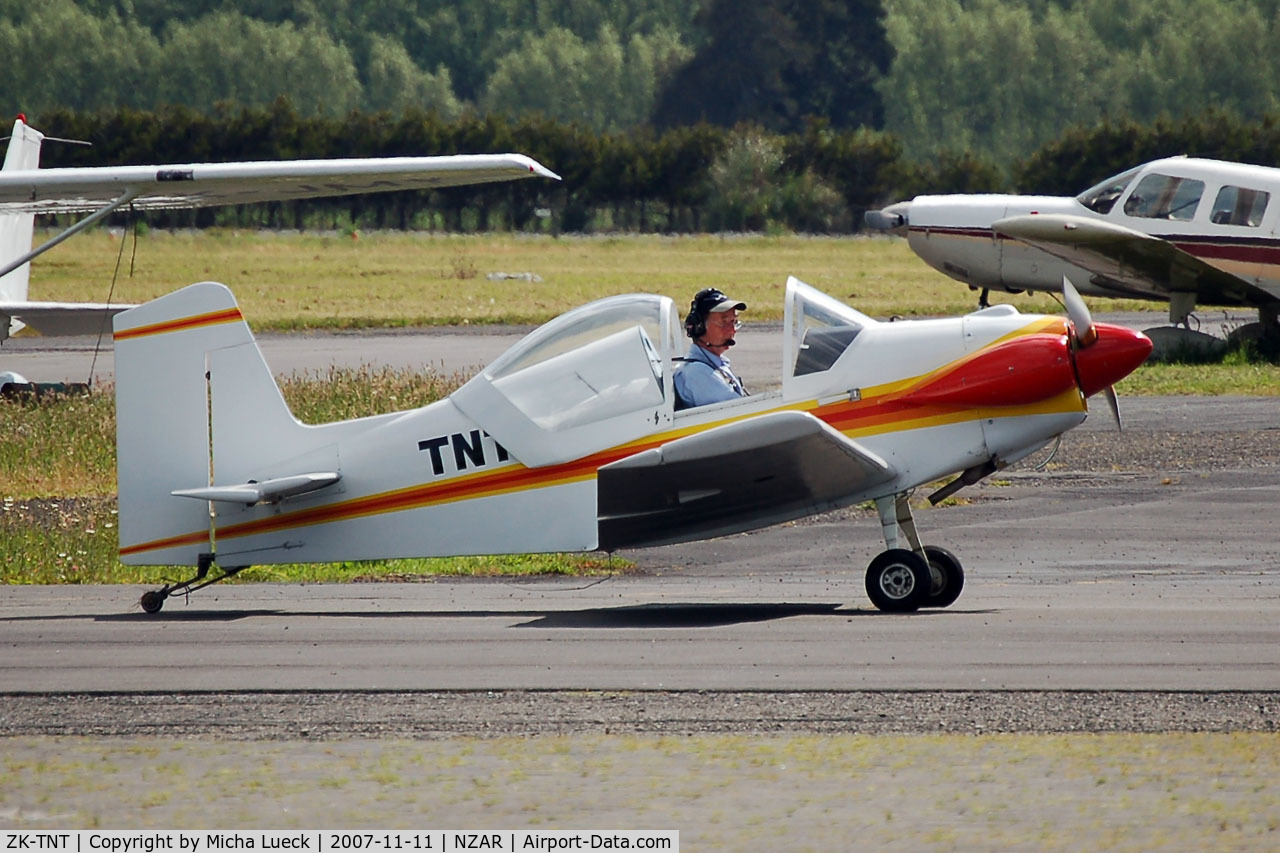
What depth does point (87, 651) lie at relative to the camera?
7.98 meters

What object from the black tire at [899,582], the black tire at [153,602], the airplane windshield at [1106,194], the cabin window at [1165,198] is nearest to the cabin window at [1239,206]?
the cabin window at [1165,198]

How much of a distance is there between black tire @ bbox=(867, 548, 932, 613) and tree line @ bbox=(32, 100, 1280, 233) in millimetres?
62215

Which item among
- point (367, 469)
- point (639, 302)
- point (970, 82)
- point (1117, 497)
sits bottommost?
point (1117, 497)

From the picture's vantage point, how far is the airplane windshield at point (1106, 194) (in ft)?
75.7

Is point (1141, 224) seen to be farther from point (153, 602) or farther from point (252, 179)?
point (153, 602)

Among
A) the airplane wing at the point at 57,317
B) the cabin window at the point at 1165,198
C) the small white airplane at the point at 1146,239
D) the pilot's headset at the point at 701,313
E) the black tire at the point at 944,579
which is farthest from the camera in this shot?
the cabin window at the point at 1165,198

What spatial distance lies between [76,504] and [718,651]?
7821 millimetres

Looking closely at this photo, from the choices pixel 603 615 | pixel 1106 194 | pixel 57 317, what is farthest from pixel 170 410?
pixel 1106 194

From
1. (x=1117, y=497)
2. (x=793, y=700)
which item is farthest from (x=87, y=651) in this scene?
(x=1117, y=497)

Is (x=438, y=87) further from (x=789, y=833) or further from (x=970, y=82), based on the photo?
(x=789, y=833)

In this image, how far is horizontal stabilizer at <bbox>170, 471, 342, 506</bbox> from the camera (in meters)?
8.66

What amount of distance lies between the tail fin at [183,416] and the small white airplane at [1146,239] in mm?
14947

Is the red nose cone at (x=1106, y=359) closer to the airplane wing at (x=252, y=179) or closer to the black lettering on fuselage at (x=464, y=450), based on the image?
the black lettering on fuselage at (x=464, y=450)

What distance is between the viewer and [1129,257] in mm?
21969
